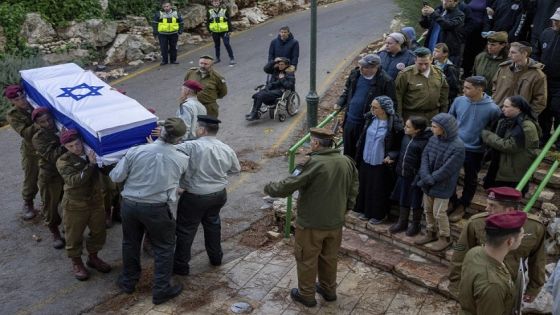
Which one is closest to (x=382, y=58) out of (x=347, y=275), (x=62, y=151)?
(x=347, y=275)

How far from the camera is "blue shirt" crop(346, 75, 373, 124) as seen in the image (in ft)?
23.7

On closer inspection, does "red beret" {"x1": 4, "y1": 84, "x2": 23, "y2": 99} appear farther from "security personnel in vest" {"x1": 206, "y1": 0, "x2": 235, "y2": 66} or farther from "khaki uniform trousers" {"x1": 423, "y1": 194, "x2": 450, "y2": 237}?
"security personnel in vest" {"x1": 206, "y1": 0, "x2": 235, "y2": 66}

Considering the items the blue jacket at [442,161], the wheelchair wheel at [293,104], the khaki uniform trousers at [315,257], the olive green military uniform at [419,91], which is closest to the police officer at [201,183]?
the khaki uniform trousers at [315,257]

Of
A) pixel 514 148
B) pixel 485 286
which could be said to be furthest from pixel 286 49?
pixel 485 286

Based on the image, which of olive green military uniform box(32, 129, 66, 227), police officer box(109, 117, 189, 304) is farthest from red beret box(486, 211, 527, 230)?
olive green military uniform box(32, 129, 66, 227)

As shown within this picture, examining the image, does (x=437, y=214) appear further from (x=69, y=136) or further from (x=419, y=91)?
(x=69, y=136)

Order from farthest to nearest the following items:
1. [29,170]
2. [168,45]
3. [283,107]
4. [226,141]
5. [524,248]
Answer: [168,45] < [283,107] < [226,141] < [29,170] < [524,248]

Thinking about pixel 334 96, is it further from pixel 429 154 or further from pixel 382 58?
pixel 429 154

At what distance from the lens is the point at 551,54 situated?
7.56 metres

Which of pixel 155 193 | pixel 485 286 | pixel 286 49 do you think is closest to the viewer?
pixel 485 286

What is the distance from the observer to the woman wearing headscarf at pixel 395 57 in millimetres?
7816

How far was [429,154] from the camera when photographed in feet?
20.4

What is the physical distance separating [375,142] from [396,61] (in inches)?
66.0

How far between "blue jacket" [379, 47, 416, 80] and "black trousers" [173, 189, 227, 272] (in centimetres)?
296
